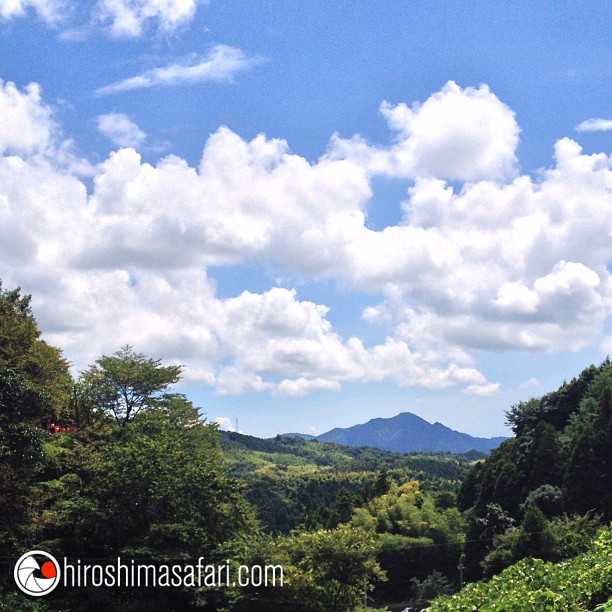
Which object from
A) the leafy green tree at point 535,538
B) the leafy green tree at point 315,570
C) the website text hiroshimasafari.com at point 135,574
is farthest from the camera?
the leafy green tree at point 535,538

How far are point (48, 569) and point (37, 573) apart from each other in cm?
32

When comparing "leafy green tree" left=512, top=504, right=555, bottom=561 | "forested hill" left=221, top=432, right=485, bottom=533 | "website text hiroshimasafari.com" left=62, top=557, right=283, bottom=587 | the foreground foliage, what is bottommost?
"forested hill" left=221, top=432, right=485, bottom=533

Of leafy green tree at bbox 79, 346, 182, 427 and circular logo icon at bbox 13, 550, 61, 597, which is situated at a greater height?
leafy green tree at bbox 79, 346, 182, 427

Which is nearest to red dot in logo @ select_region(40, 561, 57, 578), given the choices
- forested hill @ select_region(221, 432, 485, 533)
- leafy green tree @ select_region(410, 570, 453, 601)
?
forested hill @ select_region(221, 432, 485, 533)

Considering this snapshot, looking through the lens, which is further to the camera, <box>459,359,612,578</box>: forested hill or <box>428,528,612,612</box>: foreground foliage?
<box>459,359,612,578</box>: forested hill

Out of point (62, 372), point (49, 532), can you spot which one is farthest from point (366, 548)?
point (62, 372)

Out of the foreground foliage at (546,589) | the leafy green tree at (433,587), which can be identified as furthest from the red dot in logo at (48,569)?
the leafy green tree at (433,587)

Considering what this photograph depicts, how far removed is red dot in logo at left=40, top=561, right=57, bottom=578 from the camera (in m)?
17.9

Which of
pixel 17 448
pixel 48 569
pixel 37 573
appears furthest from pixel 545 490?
pixel 17 448

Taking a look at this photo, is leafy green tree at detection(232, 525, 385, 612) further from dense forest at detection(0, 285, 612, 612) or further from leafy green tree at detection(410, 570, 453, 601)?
leafy green tree at detection(410, 570, 453, 601)

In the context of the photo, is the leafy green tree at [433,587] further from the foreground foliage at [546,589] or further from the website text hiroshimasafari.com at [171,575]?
the foreground foliage at [546,589]

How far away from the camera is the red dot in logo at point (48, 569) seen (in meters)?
17.9

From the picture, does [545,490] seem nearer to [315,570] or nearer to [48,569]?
[315,570]

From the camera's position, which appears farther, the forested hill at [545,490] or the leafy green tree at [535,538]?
the forested hill at [545,490]
